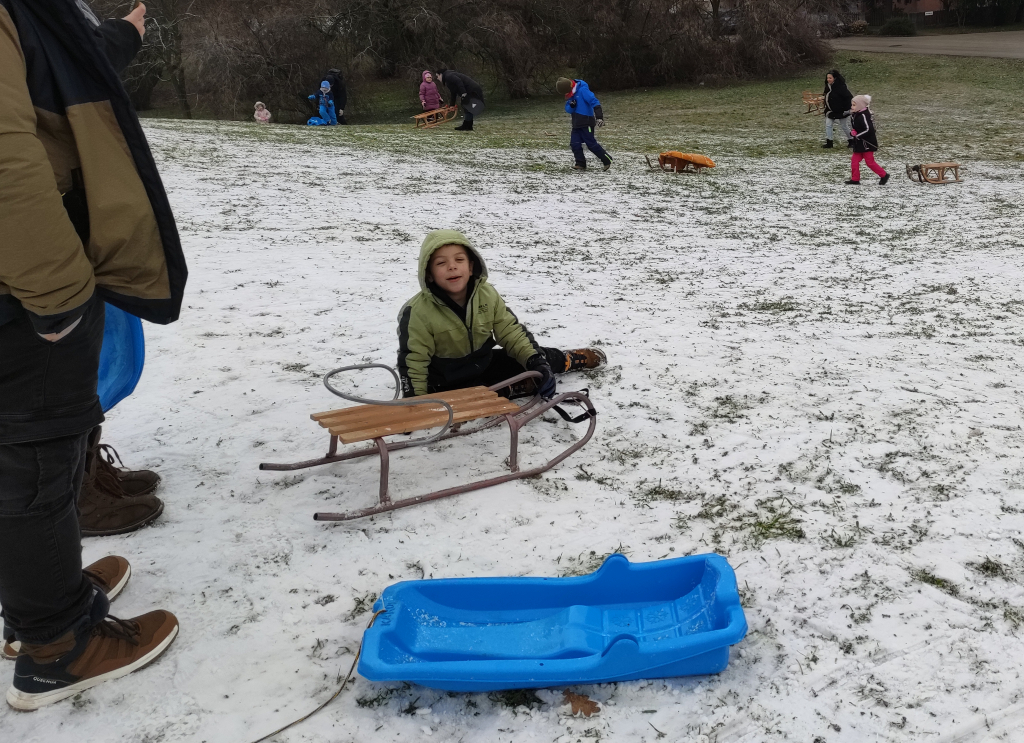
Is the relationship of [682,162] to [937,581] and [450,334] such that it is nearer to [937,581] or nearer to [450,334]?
[450,334]

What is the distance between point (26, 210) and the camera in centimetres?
158

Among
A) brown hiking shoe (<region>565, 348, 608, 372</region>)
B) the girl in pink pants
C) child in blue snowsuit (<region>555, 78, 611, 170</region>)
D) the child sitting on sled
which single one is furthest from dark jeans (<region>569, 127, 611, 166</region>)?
the child sitting on sled

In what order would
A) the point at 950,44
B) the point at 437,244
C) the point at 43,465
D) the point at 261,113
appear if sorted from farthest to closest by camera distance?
the point at 950,44
the point at 261,113
the point at 437,244
the point at 43,465

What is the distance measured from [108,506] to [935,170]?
1093 cm

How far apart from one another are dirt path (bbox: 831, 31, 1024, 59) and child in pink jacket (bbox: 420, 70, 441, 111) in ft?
59.7

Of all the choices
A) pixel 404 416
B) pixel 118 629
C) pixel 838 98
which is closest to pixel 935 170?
pixel 838 98

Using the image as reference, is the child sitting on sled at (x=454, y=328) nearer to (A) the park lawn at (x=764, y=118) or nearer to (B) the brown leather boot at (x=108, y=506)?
(B) the brown leather boot at (x=108, y=506)

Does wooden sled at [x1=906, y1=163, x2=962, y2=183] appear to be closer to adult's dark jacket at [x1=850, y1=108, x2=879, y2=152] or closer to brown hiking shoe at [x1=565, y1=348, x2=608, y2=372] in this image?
adult's dark jacket at [x1=850, y1=108, x2=879, y2=152]

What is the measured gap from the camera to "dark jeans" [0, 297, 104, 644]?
171cm

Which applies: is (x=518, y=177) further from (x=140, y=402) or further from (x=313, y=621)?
(x=313, y=621)

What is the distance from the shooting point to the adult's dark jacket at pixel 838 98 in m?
12.6

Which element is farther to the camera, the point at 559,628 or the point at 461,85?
the point at 461,85

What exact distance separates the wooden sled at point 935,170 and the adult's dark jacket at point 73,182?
10.2 meters

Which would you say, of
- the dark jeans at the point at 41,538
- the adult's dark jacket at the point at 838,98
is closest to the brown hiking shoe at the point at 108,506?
the dark jeans at the point at 41,538
